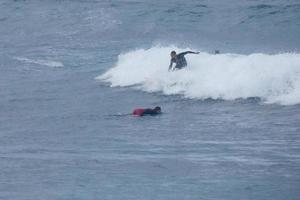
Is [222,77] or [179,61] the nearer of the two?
[222,77]

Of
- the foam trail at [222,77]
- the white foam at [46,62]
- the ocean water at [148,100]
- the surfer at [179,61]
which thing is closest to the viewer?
the ocean water at [148,100]

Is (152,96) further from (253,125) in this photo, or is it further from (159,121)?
(253,125)

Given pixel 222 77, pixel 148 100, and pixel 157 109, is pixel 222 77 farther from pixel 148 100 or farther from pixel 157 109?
pixel 157 109

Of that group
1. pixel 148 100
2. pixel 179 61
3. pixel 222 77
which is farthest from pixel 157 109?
pixel 179 61

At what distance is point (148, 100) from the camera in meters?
27.4

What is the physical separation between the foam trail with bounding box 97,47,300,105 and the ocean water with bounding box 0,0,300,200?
55mm

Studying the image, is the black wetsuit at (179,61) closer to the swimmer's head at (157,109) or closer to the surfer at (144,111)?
the swimmer's head at (157,109)

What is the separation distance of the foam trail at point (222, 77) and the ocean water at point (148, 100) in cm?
6

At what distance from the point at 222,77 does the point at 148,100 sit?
2.55m

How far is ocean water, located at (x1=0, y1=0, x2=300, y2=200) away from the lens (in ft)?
56.3

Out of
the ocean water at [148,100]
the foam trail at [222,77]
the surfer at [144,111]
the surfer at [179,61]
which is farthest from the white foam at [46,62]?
the surfer at [144,111]

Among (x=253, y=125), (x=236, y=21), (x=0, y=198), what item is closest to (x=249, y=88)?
(x=253, y=125)

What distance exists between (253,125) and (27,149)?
545cm

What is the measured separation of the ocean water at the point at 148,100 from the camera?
17.2 m
